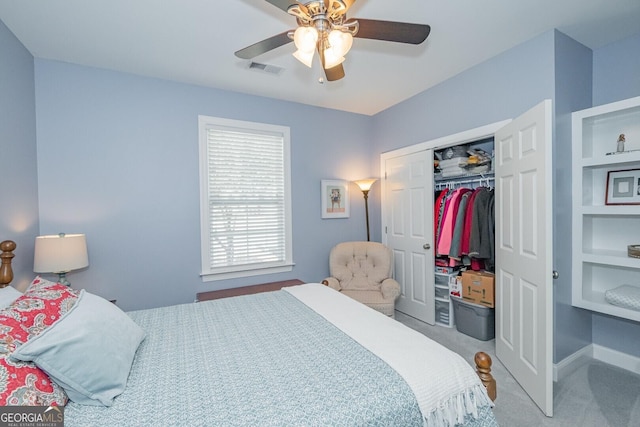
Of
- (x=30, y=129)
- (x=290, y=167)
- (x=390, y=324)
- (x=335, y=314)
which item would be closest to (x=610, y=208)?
(x=390, y=324)

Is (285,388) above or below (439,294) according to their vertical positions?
above

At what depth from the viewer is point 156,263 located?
281cm

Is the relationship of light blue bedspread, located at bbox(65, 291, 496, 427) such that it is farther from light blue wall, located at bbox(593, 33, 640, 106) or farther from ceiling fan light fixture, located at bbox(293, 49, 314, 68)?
light blue wall, located at bbox(593, 33, 640, 106)

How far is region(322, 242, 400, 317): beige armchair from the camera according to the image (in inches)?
125

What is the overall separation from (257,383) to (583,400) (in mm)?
2284

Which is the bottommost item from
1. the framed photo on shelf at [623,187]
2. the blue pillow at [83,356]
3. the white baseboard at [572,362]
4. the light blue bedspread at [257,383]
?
the white baseboard at [572,362]

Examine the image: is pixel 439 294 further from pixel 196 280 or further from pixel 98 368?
pixel 98 368

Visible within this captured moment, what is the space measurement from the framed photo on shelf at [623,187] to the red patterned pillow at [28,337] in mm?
3523

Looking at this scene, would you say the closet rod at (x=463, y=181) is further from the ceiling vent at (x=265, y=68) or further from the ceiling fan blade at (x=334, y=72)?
the ceiling vent at (x=265, y=68)

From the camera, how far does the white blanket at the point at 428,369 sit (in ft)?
3.48

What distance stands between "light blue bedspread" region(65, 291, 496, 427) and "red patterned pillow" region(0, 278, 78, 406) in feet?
0.38

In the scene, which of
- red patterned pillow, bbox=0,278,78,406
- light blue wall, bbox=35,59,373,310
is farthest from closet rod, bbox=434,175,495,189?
red patterned pillow, bbox=0,278,78,406

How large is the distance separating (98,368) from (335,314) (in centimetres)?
113

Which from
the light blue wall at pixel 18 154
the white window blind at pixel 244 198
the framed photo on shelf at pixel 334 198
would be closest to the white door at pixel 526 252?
the framed photo on shelf at pixel 334 198
